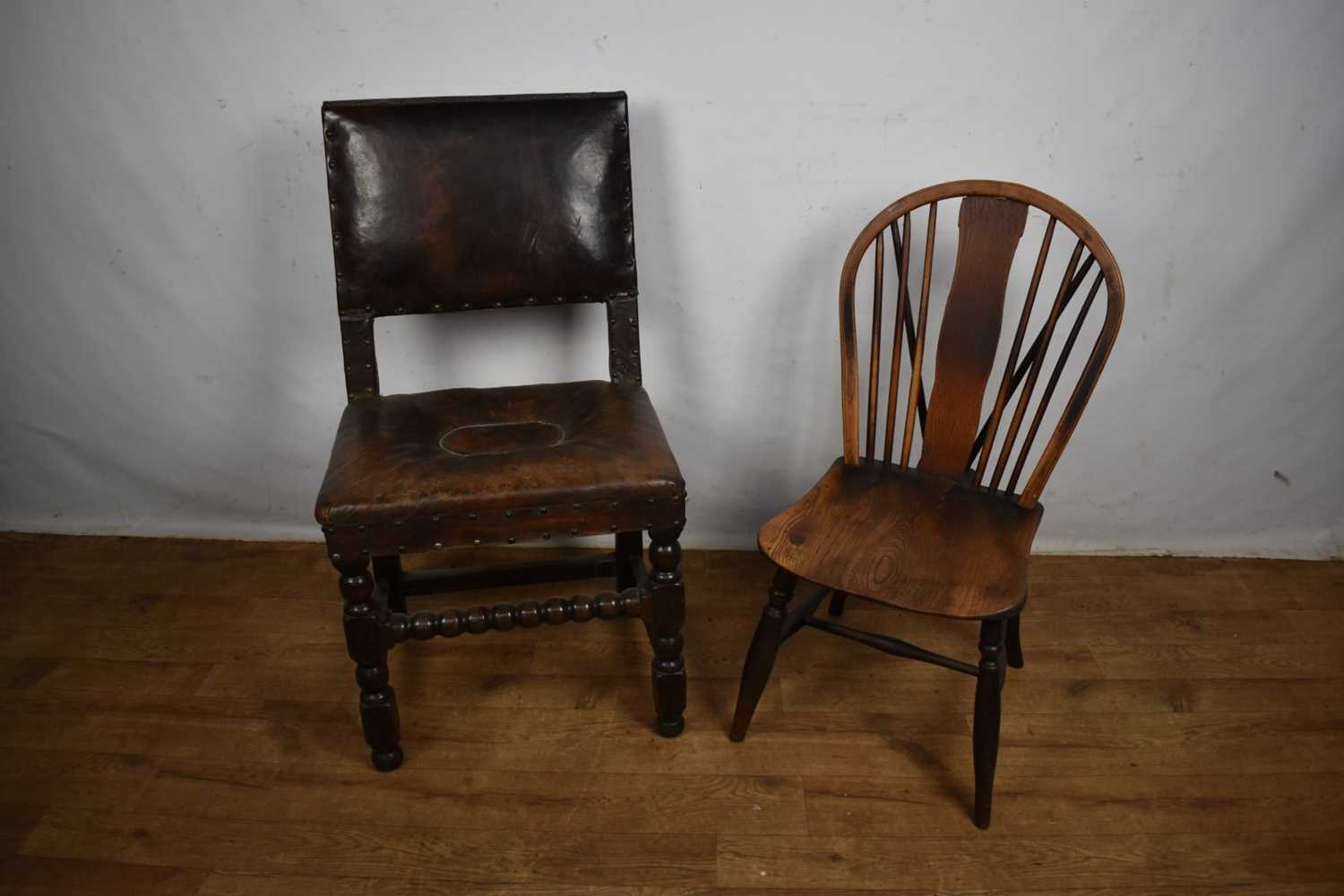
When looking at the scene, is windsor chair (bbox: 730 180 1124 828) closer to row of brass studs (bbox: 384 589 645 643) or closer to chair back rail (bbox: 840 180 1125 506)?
chair back rail (bbox: 840 180 1125 506)

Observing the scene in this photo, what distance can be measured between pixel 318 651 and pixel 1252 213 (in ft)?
7.27

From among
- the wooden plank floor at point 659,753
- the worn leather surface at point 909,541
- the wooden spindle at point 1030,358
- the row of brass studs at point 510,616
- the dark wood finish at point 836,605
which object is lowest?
the wooden plank floor at point 659,753

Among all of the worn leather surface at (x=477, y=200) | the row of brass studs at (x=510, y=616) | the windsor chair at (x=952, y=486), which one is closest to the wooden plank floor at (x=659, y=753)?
the windsor chair at (x=952, y=486)

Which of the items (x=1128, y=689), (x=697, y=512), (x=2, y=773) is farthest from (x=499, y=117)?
(x=1128, y=689)

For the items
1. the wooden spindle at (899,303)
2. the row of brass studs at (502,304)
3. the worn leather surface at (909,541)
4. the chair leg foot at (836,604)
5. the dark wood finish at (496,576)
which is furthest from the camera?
the chair leg foot at (836,604)

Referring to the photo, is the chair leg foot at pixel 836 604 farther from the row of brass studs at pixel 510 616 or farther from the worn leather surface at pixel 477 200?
the worn leather surface at pixel 477 200

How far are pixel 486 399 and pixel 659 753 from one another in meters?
0.75

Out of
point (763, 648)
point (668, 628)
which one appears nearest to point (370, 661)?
point (668, 628)

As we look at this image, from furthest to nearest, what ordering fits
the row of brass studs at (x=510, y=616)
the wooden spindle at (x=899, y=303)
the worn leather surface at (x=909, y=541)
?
the wooden spindle at (x=899, y=303)
the row of brass studs at (x=510, y=616)
the worn leather surface at (x=909, y=541)

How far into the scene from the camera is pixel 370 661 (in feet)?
5.57

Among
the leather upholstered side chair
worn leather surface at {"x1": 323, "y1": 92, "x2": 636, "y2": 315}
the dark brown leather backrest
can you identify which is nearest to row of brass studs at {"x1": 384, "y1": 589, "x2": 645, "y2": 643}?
the leather upholstered side chair

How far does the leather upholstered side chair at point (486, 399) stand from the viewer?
1.60 meters

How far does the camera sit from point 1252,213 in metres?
2.13

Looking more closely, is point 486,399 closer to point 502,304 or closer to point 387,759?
point 502,304
